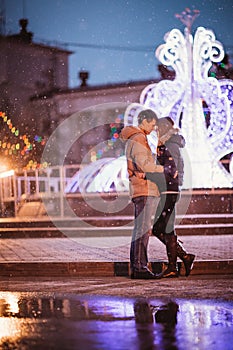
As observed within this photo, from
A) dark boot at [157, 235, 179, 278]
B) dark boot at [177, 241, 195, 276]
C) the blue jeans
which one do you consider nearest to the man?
the blue jeans

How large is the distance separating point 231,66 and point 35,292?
87.5ft

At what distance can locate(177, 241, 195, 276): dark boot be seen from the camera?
27.0ft

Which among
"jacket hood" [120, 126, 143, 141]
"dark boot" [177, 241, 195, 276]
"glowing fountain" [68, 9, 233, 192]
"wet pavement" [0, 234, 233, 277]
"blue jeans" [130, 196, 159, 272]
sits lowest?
"wet pavement" [0, 234, 233, 277]

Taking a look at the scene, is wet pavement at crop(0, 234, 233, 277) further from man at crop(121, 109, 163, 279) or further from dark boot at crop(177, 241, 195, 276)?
man at crop(121, 109, 163, 279)

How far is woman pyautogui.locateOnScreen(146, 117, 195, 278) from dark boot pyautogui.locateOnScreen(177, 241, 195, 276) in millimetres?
60

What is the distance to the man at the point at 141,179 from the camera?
307 inches

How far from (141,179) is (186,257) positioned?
1.05 m

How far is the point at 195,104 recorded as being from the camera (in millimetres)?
20250

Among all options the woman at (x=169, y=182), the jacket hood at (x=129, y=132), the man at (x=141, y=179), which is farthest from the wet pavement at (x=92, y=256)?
the jacket hood at (x=129, y=132)

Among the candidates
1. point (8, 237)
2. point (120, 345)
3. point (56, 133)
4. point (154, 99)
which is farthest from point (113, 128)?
point (120, 345)

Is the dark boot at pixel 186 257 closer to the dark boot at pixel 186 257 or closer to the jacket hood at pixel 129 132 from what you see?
the dark boot at pixel 186 257

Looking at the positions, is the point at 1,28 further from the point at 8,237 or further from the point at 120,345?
the point at 120,345

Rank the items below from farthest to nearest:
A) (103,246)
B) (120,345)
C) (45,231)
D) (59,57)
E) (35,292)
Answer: (59,57), (45,231), (103,246), (35,292), (120,345)

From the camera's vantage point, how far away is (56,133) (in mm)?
41625
